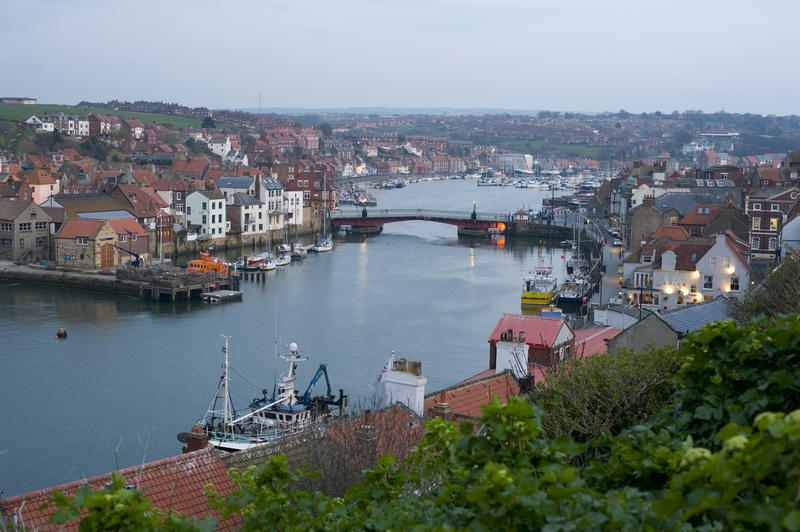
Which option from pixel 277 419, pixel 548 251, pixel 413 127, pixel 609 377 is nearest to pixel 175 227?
pixel 548 251

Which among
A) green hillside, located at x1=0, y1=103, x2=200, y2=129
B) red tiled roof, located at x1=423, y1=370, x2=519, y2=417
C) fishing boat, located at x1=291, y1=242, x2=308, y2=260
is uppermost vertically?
green hillside, located at x1=0, y1=103, x2=200, y2=129

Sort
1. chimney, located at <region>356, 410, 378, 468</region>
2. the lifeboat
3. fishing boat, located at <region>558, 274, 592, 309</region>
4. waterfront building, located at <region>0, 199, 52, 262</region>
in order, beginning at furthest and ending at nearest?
waterfront building, located at <region>0, 199, 52, 262</region>, the lifeboat, fishing boat, located at <region>558, 274, 592, 309</region>, chimney, located at <region>356, 410, 378, 468</region>

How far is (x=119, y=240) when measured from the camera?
21.9 m

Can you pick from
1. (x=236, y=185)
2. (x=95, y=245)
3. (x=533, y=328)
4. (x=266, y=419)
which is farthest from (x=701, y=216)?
(x=236, y=185)

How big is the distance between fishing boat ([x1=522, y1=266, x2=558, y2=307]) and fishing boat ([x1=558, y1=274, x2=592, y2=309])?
196 mm

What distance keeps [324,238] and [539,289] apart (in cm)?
1234

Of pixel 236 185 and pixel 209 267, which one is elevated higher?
pixel 236 185

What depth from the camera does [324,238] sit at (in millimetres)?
30062

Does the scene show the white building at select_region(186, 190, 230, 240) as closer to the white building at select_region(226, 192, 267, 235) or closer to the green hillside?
the white building at select_region(226, 192, 267, 235)

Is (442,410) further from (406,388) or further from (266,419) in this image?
(266,419)

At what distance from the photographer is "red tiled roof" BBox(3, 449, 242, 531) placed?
4.21m

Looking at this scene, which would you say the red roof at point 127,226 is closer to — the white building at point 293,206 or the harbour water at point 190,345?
the harbour water at point 190,345

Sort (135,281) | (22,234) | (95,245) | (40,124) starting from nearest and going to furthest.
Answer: (135,281)
(95,245)
(22,234)
(40,124)

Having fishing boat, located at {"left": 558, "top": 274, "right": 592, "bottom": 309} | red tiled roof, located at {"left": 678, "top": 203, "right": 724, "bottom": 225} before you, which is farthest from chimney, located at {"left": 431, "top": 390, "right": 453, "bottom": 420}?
red tiled roof, located at {"left": 678, "top": 203, "right": 724, "bottom": 225}
